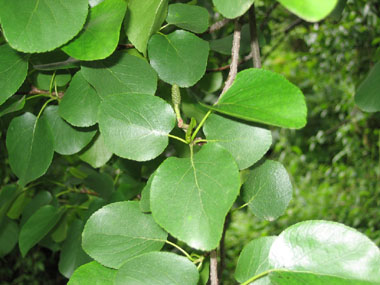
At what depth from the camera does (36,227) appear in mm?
730

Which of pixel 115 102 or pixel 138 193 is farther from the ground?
pixel 115 102

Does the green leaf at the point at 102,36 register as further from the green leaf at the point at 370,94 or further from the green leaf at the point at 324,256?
the green leaf at the point at 370,94

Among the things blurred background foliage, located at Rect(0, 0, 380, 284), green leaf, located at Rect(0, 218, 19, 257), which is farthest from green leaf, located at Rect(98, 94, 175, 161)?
blurred background foliage, located at Rect(0, 0, 380, 284)

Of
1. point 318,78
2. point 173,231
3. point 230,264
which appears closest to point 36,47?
point 173,231

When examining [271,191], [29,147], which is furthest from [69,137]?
[271,191]

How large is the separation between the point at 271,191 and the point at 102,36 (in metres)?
0.25

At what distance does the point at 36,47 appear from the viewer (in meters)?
0.36

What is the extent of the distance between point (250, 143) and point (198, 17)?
7.8 inches

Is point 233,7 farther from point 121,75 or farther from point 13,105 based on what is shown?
point 13,105

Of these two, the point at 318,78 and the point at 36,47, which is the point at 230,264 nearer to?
the point at 318,78

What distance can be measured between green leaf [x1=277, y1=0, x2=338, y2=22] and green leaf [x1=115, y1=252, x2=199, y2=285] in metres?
0.23

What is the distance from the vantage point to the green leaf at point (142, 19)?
0.42 metres

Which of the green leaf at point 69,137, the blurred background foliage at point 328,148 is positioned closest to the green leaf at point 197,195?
the green leaf at point 69,137

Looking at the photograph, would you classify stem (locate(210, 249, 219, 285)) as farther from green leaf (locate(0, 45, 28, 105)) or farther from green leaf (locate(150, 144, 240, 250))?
green leaf (locate(0, 45, 28, 105))
